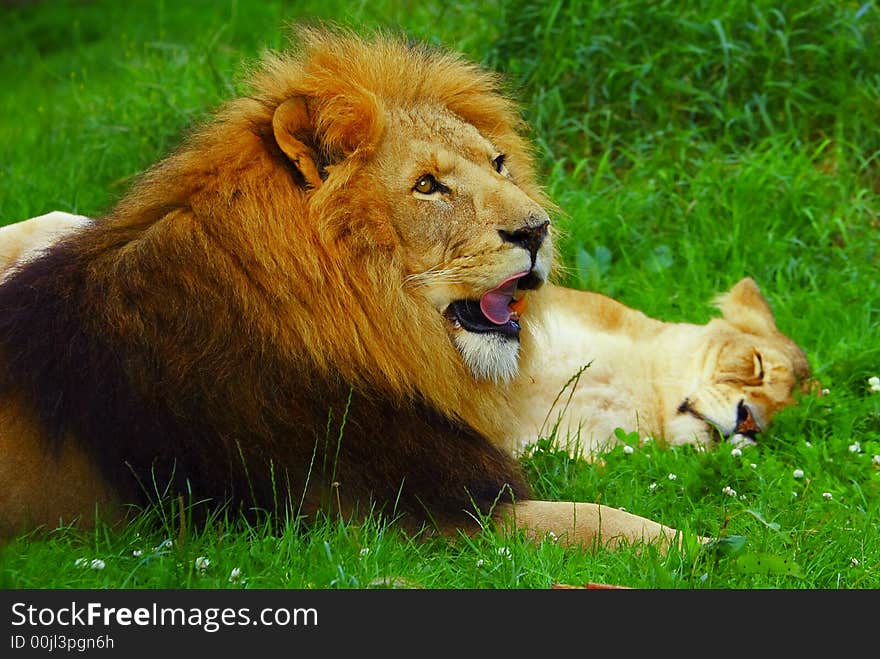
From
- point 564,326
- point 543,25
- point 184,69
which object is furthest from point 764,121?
point 184,69

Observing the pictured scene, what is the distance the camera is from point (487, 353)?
3559mm

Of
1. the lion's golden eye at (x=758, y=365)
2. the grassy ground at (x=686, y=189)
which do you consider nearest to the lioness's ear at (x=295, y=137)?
the grassy ground at (x=686, y=189)

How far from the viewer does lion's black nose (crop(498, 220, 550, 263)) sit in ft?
11.3

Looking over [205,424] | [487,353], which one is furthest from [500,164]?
[205,424]

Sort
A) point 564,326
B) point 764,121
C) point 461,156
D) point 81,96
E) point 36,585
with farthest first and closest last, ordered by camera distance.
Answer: point 81,96 < point 764,121 < point 564,326 < point 461,156 < point 36,585

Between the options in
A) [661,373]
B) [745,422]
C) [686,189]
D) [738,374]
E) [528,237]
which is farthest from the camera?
[686,189]

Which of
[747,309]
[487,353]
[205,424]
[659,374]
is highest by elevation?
[487,353]

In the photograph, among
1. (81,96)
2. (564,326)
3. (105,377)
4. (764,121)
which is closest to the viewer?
(105,377)

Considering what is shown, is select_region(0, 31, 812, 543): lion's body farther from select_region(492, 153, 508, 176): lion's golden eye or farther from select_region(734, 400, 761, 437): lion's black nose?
select_region(734, 400, 761, 437): lion's black nose

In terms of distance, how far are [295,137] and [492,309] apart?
71 cm

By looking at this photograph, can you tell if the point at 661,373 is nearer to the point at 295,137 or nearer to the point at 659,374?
the point at 659,374

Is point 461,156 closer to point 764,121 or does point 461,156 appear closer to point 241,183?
point 241,183

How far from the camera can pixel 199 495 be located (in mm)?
3344

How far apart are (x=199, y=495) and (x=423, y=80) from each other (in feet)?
4.36
